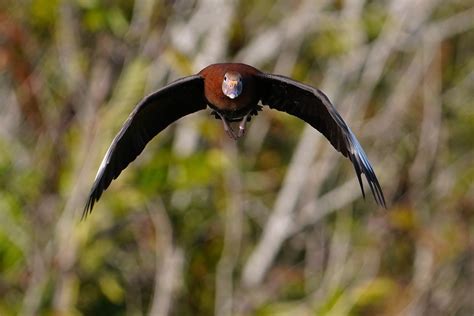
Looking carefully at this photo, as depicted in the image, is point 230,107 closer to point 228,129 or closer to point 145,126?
point 228,129

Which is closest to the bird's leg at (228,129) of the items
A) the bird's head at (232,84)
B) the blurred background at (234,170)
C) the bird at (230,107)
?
the bird at (230,107)

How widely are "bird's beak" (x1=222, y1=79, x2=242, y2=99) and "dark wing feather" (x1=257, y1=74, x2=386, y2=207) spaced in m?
0.17

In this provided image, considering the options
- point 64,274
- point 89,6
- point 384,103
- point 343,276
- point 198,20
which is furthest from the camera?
point 384,103

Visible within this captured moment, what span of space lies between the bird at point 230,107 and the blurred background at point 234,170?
274 centimetres

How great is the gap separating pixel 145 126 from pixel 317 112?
31.2 inches

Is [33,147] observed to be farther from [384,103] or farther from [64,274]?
[384,103]

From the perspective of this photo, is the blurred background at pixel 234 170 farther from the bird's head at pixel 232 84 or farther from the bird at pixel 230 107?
the bird's head at pixel 232 84

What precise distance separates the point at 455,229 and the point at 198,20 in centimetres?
357

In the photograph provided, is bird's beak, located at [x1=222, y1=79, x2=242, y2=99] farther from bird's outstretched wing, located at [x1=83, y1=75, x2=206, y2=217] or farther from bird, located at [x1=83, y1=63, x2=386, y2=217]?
bird's outstretched wing, located at [x1=83, y1=75, x2=206, y2=217]

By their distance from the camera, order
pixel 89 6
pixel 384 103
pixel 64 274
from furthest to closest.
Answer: pixel 384 103, pixel 64 274, pixel 89 6

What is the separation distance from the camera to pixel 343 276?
11.9 meters

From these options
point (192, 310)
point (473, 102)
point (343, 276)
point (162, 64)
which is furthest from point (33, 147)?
point (473, 102)

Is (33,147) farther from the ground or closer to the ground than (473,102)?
closer to the ground

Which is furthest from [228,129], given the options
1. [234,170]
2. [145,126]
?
[234,170]
